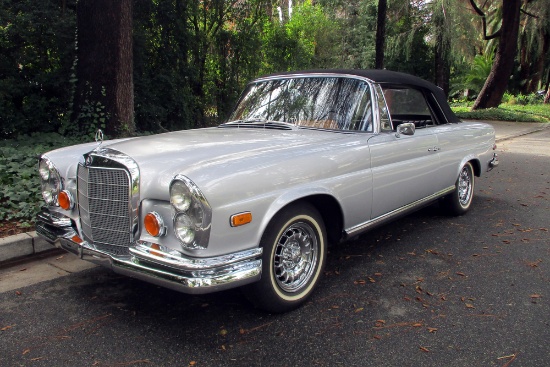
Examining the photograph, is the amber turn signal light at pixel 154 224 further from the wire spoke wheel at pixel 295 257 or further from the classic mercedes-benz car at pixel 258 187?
the wire spoke wheel at pixel 295 257

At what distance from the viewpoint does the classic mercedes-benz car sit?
9.29 feet

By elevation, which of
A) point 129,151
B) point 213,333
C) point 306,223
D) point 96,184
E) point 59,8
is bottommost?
point 213,333

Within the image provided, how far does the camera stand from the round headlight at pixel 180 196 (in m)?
2.79

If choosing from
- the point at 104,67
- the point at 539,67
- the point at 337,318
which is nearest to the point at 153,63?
the point at 104,67

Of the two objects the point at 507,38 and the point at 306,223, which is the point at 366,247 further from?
the point at 507,38

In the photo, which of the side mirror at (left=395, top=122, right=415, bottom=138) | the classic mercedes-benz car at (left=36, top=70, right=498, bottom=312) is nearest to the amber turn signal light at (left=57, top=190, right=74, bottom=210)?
the classic mercedes-benz car at (left=36, top=70, right=498, bottom=312)

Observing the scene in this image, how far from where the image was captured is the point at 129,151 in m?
3.32

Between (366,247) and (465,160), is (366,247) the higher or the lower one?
the lower one

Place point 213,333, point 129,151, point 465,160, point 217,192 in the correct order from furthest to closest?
point 465,160 → point 129,151 → point 213,333 → point 217,192

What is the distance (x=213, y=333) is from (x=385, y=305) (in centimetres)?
127

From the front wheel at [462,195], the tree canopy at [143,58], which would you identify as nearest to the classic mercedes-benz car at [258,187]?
the front wheel at [462,195]

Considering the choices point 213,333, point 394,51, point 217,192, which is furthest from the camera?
point 394,51

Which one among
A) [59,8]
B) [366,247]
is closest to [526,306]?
[366,247]

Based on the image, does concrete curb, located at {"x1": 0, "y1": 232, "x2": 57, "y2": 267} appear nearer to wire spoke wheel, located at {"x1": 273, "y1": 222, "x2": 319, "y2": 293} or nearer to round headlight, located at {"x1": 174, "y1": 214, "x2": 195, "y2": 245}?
round headlight, located at {"x1": 174, "y1": 214, "x2": 195, "y2": 245}
